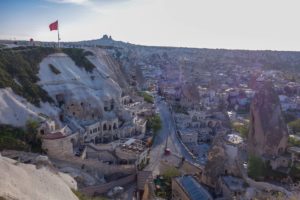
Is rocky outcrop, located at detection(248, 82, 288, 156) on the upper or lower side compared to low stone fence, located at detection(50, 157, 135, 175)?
upper

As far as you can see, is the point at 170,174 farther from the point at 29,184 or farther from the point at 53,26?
the point at 53,26

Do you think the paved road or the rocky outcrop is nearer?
the rocky outcrop

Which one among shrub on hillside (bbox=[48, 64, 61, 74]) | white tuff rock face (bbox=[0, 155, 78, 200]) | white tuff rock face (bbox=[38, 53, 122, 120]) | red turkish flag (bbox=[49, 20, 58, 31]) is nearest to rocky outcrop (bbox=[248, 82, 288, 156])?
white tuff rock face (bbox=[0, 155, 78, 200])

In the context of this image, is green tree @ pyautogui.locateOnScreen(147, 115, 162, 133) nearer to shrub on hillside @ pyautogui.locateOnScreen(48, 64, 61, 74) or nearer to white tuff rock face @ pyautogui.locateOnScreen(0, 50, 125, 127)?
white tuff rock face @ pyautogui.locateOnScreen(0, 50, 125, 127)

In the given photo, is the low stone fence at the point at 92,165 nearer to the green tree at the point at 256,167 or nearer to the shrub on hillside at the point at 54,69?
the green tree at the point at 256,167

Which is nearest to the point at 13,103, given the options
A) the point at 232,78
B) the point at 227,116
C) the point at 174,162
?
the point at 174,162

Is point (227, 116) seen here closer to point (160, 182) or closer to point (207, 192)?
point (160, 182)

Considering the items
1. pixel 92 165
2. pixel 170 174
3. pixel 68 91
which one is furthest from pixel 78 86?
pixel 170 174
